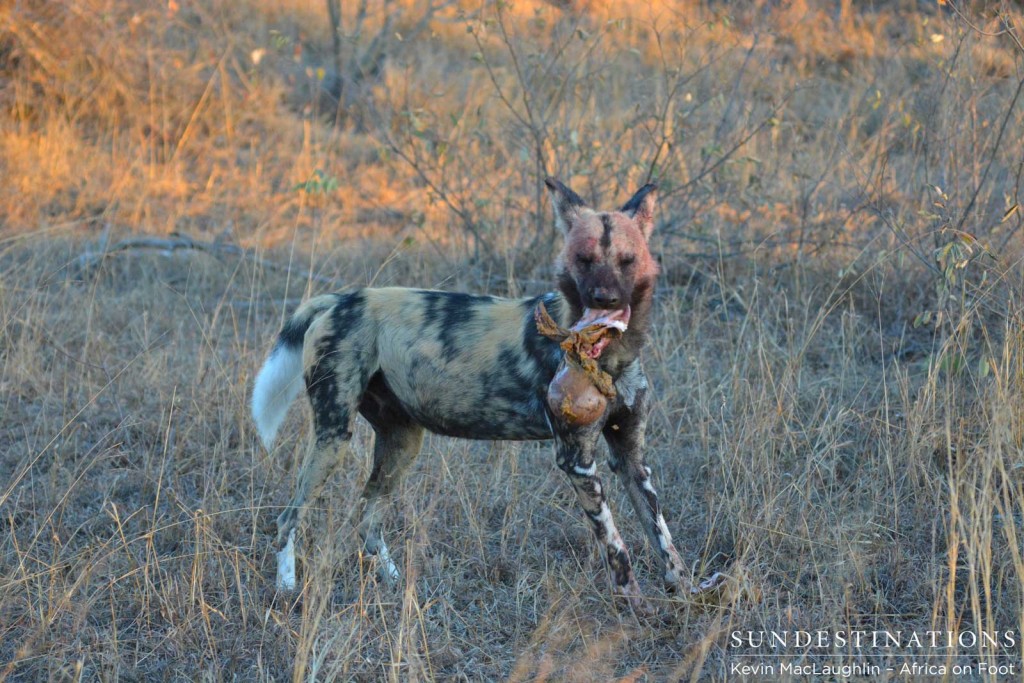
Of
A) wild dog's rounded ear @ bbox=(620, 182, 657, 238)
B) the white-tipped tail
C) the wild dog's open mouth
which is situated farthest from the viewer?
the white-tipped tail

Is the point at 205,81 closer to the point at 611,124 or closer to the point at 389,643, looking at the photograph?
the point at 611,124

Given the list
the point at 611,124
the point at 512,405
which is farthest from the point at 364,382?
the point at 611,124

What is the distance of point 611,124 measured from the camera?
696 centimetres

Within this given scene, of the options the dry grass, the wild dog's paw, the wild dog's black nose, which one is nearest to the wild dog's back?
the wild dog's black nose

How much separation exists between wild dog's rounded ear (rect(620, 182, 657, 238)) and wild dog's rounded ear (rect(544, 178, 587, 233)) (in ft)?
0.47

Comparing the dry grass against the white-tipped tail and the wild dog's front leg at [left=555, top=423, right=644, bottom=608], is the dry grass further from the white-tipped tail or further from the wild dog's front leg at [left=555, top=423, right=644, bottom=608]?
the white-tipped tail

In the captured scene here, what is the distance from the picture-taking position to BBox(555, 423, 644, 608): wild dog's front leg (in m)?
3.02

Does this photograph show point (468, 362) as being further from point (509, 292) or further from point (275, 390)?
point (509, 292)

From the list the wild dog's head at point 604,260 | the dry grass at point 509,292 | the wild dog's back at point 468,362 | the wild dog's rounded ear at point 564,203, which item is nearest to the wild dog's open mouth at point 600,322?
the wild dog's head at point 604,260

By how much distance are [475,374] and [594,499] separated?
528 mm

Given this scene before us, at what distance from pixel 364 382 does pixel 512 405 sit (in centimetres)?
51

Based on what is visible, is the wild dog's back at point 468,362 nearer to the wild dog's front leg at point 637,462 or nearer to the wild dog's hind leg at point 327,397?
the wild dog's hind leg at point 327,397

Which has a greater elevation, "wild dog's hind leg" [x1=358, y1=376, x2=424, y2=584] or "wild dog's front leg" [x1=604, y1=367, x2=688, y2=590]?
"wild dog's front leg" [x1=604, y1=367, x2=688, y2=590]

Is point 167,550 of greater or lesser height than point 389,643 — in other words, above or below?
below
